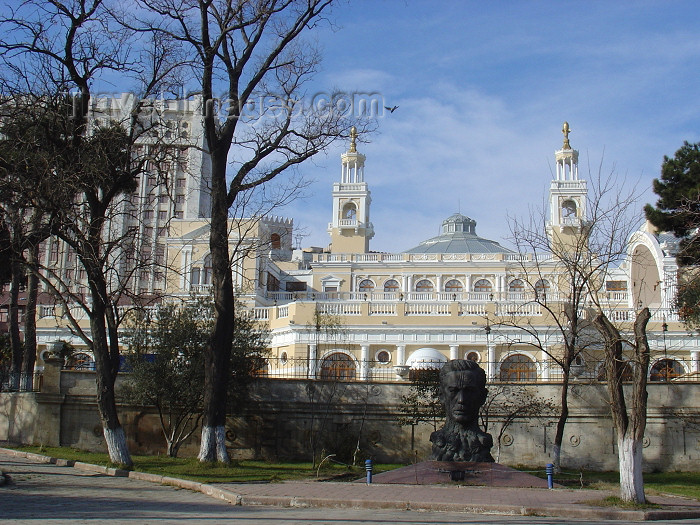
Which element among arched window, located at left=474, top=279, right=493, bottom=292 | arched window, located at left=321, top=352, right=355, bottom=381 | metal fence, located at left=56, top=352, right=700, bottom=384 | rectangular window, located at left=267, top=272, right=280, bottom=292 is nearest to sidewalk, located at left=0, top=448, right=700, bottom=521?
metal fence, located at left=56, top=352, right=700, bottom=384

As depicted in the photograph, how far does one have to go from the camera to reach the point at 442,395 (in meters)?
18.1

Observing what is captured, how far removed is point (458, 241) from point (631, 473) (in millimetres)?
49327

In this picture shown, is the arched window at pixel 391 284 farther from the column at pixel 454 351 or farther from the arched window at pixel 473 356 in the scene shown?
the arched window at pixel 473 356

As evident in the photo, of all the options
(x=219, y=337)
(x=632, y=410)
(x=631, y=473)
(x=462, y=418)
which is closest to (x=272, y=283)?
(x=219, y=337)

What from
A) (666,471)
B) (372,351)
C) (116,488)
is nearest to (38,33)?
(116,488)

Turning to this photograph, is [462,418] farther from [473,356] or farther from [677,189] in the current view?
[473,356]

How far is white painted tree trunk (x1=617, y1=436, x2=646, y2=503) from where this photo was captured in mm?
13250

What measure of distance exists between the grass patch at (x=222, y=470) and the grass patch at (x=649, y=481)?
4.49 meters

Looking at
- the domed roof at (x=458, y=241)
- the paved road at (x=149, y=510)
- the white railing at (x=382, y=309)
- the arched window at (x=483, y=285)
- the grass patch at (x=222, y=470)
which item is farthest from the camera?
the domed roof at (x=458, y=241)

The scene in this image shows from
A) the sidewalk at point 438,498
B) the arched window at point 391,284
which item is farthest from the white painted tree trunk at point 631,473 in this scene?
the arched window at point 391,284

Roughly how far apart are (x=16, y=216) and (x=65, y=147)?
1.95m

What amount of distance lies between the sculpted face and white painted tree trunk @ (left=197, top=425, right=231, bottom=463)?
5.11 meters

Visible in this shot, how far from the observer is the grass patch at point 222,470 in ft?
53.8

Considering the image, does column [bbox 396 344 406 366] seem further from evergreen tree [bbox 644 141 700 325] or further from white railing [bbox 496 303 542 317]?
evergreen tree [bbox 644 141 700 325]
